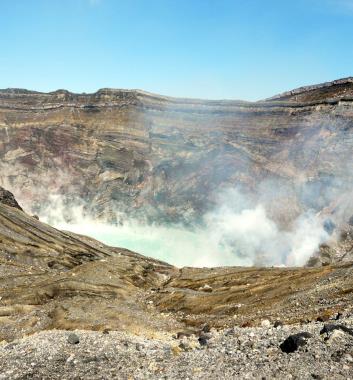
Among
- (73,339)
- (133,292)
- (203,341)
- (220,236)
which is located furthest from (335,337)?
(220,236)

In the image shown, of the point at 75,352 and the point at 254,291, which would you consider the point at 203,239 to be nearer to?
the point at 254,291

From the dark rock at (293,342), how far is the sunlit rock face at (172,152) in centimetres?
7945

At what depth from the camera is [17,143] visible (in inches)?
5556

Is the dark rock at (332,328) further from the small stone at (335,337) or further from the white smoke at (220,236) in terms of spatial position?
the white smoke at (220,236)

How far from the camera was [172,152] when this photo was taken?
130m

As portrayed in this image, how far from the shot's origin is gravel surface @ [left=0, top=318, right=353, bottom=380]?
21.2m

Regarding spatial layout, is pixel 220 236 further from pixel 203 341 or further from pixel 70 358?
pixel 70 358

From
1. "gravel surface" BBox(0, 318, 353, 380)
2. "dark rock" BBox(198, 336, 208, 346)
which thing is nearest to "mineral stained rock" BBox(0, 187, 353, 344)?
"dark rock" BBox(198, 336, 208, 346)

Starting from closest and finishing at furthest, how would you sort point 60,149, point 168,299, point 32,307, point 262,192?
1. point 32,307
2. point 168,299
3. point 262,192
4. point 60,149

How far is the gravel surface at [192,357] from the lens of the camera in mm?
21248

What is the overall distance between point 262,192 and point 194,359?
9353 centimetres

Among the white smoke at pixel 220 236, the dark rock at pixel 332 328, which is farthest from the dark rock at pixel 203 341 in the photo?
the white smoke at pixel 220 236

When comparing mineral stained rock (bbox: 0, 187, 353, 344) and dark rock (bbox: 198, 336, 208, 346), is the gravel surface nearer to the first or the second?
dark rock (bbox: 198, 336, 208, 346)

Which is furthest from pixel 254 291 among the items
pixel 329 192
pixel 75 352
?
pixel 329 192
